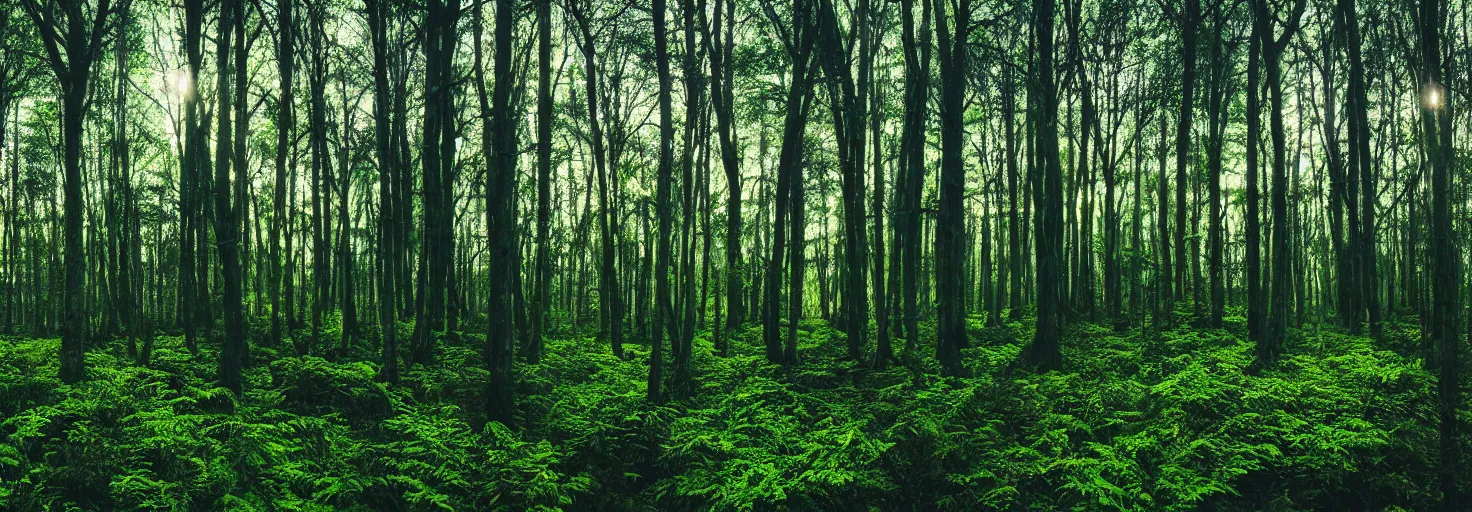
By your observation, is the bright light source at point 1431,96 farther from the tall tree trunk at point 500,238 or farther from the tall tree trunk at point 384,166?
the tall tree trunk at point 384,166

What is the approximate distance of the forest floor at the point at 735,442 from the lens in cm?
650

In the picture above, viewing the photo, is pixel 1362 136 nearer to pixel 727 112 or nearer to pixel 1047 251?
pixel 1047 251

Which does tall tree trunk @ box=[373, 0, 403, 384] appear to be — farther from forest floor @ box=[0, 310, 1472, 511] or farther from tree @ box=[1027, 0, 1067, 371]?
tree @ box=[1027, 0, 1067, 371]

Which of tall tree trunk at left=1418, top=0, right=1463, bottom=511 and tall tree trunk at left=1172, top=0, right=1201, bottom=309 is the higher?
tall tree trunk at left=1172, top=0, right=1201, bottom=309

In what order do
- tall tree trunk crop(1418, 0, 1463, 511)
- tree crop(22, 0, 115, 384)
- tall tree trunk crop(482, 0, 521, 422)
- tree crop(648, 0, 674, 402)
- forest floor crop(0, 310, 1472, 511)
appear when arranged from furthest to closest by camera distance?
tree crop(22, 0, 115, 384)
tree crop(648, 0, 674, 402)
tall tree trunk crop(482, 0, 521, 422)
tall tree trunk crop(1418, 0, 1463, 511)
forest floor crop(0, 310, 1472, 511)

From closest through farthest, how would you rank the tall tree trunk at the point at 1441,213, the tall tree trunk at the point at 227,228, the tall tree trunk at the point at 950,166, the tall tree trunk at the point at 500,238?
the tall tree trunk at the point at 1441,213 < the tall tree trunk at the point at 500,238 < the tall tree trunk at the point at 227,228 < the tall tree trunk at the point at 950,166

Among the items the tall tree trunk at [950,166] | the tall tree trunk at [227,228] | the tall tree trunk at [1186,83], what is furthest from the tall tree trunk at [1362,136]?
the tall tree trunk at [227,228]

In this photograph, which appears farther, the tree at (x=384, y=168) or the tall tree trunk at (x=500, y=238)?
the tree at (x=384, y=168)

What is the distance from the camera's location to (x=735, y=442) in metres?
7.79

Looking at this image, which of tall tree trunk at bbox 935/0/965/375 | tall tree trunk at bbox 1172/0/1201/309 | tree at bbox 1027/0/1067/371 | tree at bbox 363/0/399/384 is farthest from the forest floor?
tall tree trunk at bbox 1172/0/1201/309

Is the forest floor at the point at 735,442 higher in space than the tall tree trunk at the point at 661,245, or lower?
lower

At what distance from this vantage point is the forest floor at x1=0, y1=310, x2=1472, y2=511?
6.50 metres

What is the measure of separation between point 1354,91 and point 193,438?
16887mm

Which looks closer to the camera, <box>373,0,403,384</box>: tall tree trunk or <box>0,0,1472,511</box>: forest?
<box>0,0,1472,511</box>: forest
